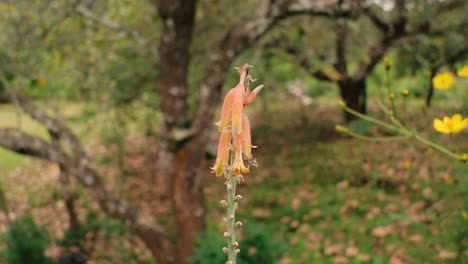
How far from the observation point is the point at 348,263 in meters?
4.63

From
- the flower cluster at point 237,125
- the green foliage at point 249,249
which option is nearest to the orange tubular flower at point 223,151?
the flower cluster at point 237,125

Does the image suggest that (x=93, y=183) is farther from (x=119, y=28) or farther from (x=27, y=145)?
(x=119, y=28)

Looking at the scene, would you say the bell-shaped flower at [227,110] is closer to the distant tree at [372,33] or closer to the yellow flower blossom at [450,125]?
the yellow flower blossom at [450,125]

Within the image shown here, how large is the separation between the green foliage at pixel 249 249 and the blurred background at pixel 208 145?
0.04 feet

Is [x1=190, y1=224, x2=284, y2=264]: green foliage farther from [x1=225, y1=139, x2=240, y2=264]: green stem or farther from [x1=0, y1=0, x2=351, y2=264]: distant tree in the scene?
[x1=225, y1=139, x2=240, y2=264]: green stem

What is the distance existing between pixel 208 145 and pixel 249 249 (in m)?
1.69

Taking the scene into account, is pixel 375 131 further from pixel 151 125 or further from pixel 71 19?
pixel 71 19

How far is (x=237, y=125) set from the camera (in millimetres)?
781

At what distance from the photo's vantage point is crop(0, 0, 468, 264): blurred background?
13.6 feet

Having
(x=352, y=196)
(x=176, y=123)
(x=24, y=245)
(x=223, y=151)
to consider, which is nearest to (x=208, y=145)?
(x=176, y=123)

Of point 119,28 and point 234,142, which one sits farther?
point 119,28

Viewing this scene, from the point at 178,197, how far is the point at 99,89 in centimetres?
240

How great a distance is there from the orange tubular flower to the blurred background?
1.04m

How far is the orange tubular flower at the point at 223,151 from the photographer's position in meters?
0.84
